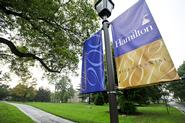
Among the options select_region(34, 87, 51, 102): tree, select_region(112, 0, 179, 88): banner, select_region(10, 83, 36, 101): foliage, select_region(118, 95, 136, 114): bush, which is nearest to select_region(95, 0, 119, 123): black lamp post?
select_region(112, 0, 179, 88): banner

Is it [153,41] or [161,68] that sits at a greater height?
[153,41]

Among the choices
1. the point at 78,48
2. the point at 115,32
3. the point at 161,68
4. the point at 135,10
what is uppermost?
the point at 78,48

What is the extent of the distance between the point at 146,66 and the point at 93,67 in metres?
1.35

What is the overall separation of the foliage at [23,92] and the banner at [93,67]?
7415cm

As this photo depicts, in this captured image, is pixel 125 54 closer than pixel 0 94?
Yes

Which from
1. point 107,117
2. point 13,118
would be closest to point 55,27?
point 13,118

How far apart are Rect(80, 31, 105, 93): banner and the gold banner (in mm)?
461

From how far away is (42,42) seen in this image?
475 inches

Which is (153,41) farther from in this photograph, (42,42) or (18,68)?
(18,68)

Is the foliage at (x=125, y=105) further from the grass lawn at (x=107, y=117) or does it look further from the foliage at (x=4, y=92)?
the foliage at (x=4, y=92)

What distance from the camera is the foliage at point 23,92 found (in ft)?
250

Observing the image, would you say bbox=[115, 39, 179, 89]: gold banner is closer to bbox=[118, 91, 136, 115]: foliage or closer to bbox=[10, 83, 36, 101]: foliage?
bbox=[118, 91, 136, 115]: foliage

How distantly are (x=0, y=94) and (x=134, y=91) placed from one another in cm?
6835

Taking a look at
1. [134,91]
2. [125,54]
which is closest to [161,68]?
[125,54]
